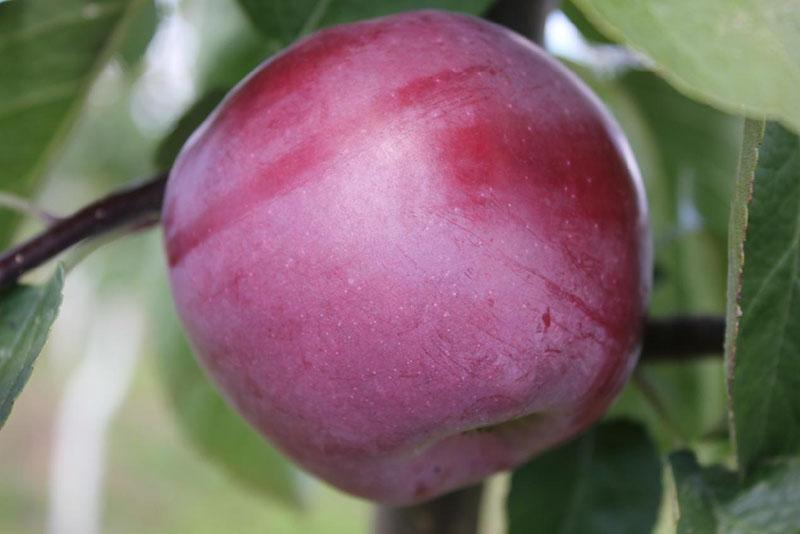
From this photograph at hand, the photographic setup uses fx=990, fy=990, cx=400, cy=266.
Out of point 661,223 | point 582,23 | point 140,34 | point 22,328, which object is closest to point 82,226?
point 22,328

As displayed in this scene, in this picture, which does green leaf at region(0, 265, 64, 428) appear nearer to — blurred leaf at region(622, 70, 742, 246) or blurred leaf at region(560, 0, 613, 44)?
blurred leaf at region(560, 0, 613, 44)

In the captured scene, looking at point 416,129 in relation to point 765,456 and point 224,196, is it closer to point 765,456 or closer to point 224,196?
point 224,196

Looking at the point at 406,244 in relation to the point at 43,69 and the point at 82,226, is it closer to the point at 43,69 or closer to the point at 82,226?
the point at 82,226

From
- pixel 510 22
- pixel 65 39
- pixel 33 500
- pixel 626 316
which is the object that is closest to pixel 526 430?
pixel 626 316

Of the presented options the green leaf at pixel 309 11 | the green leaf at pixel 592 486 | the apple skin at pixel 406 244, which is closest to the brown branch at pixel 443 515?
the green leaf at pixel 592 486

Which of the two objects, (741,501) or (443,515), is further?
(443,515)

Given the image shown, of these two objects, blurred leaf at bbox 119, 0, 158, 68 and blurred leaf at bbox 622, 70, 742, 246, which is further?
blurred leaf at bbox 622, 70, 742, 246

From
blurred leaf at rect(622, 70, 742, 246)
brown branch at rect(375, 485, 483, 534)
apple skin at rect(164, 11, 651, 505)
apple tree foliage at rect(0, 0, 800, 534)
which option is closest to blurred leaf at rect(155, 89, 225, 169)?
apple tree foliage at rect(0, 0, 800, 534)
